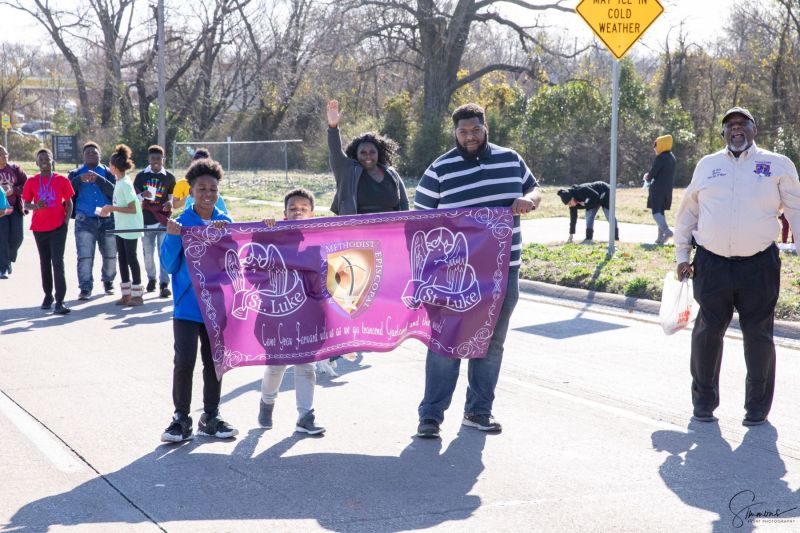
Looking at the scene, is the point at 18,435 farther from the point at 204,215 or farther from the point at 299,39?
the point at 299,39

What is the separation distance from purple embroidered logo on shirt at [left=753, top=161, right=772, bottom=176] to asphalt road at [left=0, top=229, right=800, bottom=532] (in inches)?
63.7

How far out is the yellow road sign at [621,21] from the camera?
14.4 meters

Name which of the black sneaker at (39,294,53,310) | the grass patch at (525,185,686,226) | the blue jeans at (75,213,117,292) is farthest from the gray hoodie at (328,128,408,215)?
the grass patch at (525,185,686,226)

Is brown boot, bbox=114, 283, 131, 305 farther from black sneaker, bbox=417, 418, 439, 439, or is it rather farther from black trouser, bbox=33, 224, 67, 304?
black sneaker, bbox=417, 418, 439, 439

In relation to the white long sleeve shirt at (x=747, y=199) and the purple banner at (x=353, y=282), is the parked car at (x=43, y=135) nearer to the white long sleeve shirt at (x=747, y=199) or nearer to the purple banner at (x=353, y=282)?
the purple banner at (x=353, y=282)

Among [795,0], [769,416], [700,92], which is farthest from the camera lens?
[700,92]

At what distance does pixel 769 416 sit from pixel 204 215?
3.95m

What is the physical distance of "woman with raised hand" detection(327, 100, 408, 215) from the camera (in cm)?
850

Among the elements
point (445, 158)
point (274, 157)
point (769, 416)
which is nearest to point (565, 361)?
point (769, 416)

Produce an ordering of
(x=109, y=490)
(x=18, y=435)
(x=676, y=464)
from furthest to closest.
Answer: (x=18, y=435), (x=676, y=464), (x=109, y=490)

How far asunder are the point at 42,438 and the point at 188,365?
1038 mm

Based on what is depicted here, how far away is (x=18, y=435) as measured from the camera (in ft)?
21.6

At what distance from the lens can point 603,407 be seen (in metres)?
7.38

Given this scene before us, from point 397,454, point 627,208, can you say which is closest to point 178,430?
point 397,454
